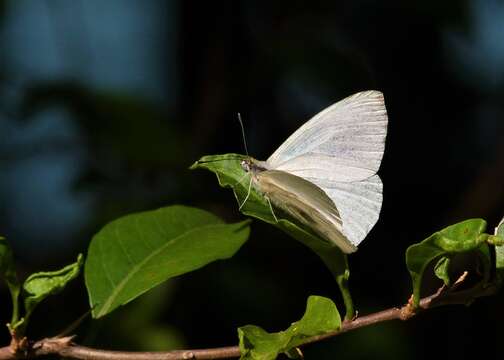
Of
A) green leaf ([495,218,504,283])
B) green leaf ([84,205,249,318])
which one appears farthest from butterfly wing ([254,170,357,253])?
green leaf ([495,218,504,283])

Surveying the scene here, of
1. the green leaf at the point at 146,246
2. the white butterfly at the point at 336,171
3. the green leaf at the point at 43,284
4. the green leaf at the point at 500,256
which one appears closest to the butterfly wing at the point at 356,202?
the white butterfly at the point at 336,171

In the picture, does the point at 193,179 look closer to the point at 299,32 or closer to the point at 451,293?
the point at 299,32

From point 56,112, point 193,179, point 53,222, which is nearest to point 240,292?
point 193,179

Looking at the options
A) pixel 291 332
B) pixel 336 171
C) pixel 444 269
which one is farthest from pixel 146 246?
pixel 444 269

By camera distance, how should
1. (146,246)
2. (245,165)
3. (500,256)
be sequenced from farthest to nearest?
(146,246) < (245,165) < (500,256)

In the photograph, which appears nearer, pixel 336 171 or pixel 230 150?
pixel 336 171

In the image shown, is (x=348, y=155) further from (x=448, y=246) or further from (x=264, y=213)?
(x=448, y=246)
